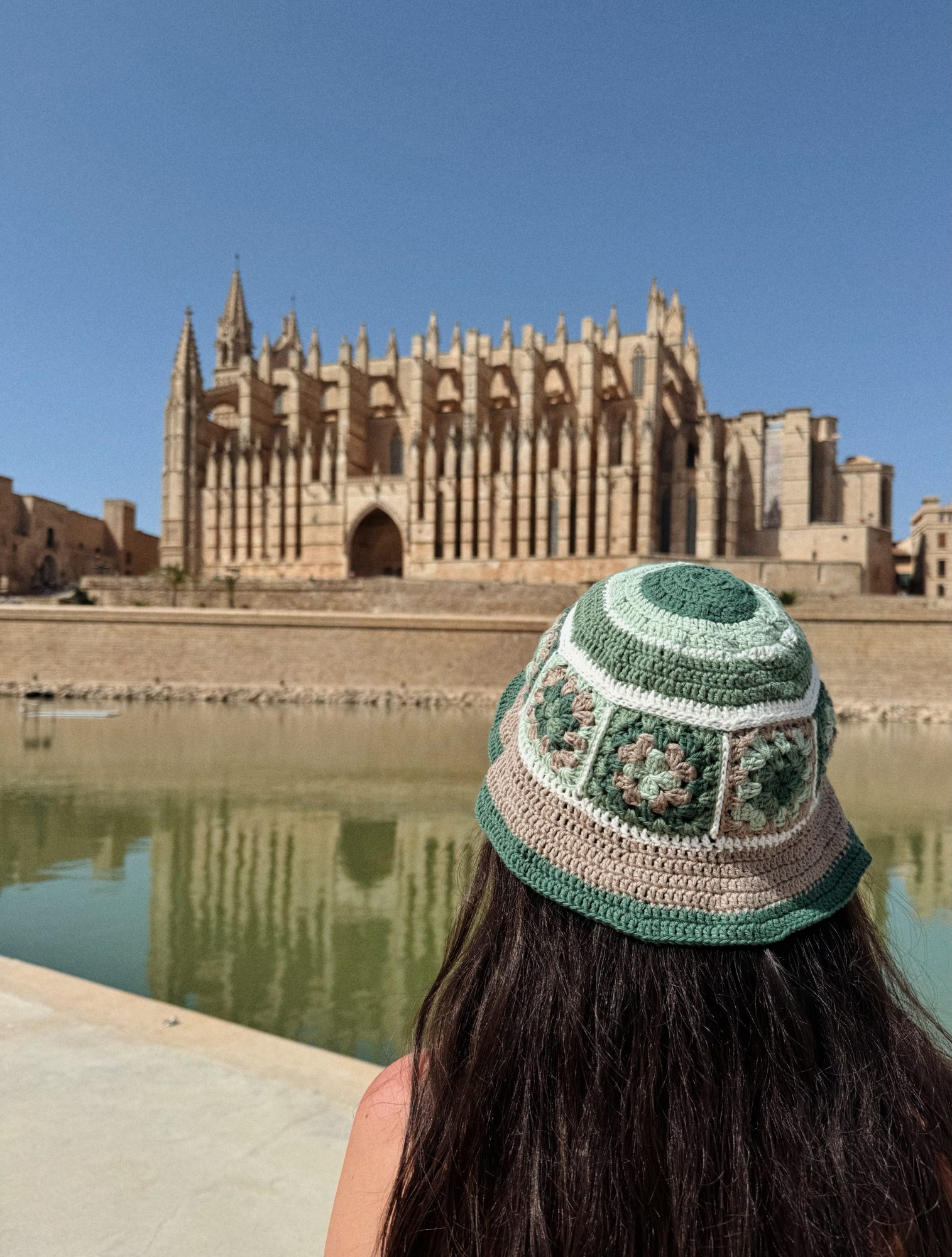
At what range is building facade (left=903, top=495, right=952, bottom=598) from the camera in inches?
1196

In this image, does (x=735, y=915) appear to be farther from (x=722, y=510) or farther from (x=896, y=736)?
Result: (x=722, y=510)

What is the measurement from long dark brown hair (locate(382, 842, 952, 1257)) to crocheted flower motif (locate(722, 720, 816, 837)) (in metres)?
0.12

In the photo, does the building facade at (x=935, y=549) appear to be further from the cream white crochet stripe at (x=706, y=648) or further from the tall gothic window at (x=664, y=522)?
the cream white crochet stripe at (x=706, y=648)

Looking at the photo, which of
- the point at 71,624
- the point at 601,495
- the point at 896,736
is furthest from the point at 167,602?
the point at 896,736

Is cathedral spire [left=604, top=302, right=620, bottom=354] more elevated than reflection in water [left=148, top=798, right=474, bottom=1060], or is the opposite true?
cathedral spire [left=604, top=302, right=620, bottom=354]

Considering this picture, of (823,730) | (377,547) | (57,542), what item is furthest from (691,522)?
(823,730)

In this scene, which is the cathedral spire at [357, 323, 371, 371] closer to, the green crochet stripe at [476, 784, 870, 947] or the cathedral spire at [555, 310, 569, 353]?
the cathedral spire at [555, 310, 569, 353]

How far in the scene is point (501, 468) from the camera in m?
32.8

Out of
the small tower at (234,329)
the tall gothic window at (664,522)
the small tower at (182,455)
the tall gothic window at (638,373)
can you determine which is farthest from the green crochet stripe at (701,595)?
the small tower at (234,329)

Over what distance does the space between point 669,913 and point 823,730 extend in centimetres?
23

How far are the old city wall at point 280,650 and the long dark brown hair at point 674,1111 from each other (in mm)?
Answer: 21130

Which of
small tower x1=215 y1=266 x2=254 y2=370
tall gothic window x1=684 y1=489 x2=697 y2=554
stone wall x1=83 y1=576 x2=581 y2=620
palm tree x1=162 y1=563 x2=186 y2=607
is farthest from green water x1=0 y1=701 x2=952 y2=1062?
small tower x1=215 y1=266 x2=254 y2=370

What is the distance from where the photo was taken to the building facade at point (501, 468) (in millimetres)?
31203

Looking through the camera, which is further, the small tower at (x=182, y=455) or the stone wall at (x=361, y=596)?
the small tower at (x=182, y=455)
